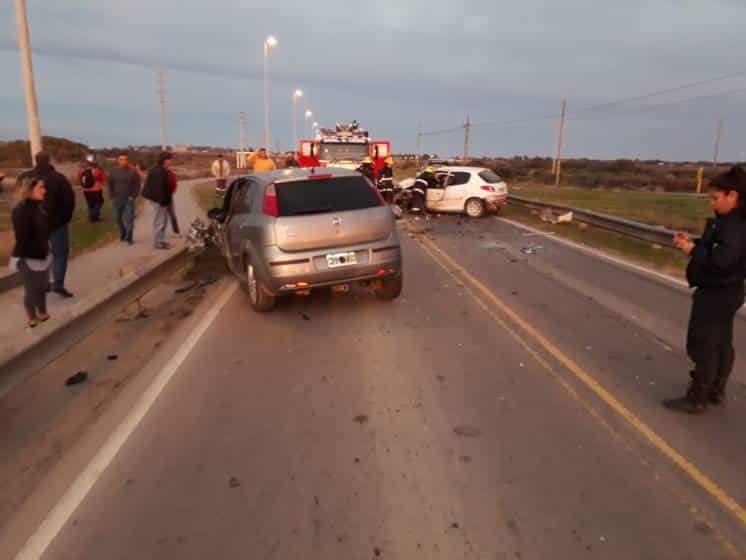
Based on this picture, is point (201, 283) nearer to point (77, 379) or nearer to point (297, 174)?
point (297, 174)

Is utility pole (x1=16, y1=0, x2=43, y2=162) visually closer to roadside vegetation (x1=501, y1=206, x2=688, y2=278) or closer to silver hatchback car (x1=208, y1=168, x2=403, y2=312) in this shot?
silver hatchback car (x1=208, y1=168, x2=403, y2=312)

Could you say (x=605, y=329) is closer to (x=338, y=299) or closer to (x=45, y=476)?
(x=338, y=299)

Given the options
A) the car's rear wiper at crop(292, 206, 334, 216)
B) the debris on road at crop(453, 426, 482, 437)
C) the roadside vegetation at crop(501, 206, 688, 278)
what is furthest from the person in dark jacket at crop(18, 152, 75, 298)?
the roadside vegetation at crop(501, 206, 688, 278)

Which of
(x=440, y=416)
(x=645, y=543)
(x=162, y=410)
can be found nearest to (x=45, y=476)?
(x=162, y=410)

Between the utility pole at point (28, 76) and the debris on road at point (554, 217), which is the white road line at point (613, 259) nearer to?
the debris on road at point (554, 217)

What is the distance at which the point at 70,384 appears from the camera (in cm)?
568

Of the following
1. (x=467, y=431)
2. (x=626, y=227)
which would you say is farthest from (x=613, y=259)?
(x=467, y=431)

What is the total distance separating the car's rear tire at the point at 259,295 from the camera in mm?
7875

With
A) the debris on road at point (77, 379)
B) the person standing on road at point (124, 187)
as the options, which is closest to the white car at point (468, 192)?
the person standing on road at point (124, 187)

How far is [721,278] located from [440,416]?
233cm

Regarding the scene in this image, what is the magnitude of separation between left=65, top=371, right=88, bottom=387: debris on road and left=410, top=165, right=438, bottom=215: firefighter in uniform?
16764 millimetres

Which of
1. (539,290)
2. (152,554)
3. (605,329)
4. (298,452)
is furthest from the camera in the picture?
(539,290)

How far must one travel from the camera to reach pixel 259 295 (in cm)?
793

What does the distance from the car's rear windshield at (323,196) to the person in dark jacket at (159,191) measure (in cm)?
563
